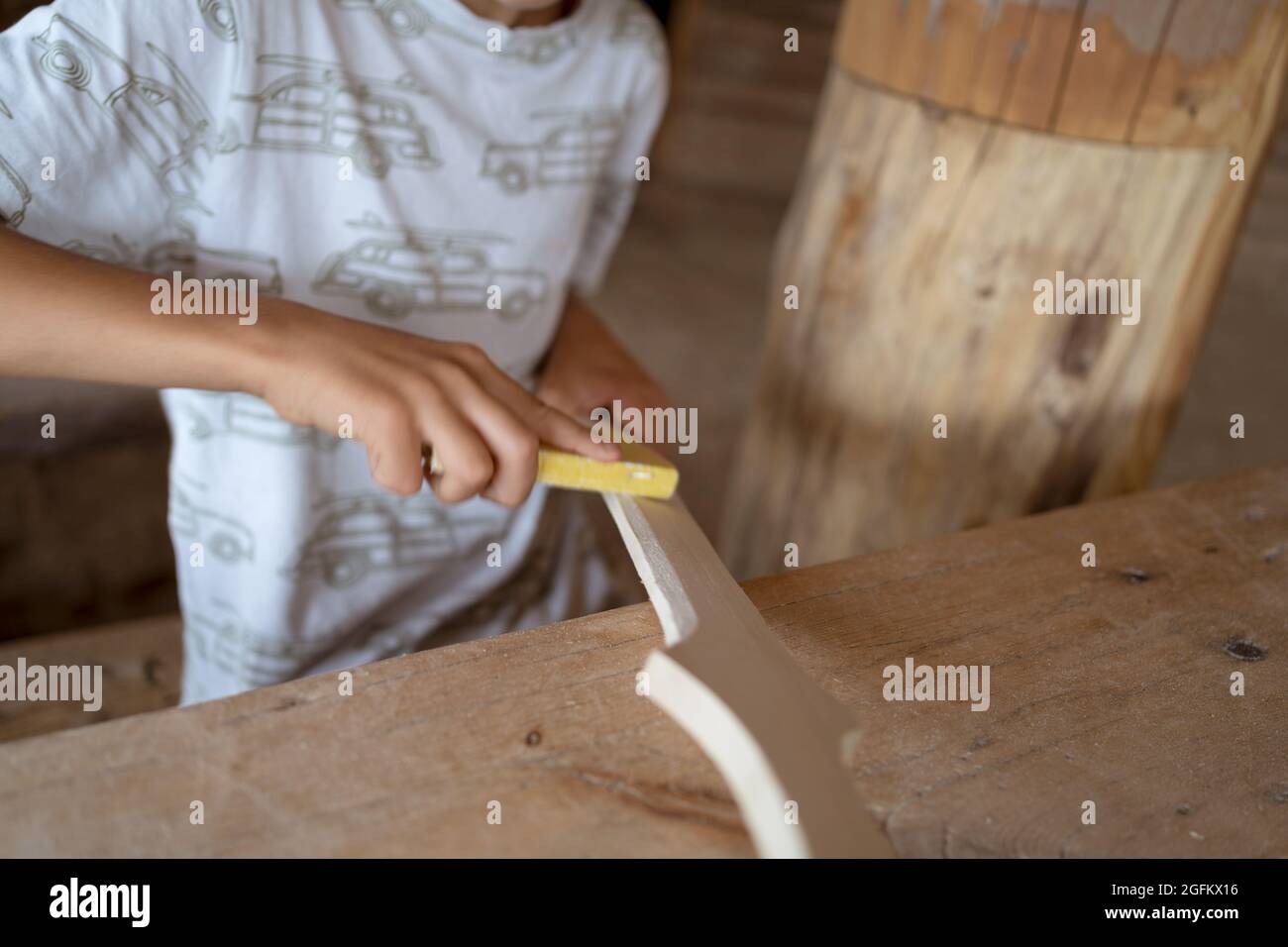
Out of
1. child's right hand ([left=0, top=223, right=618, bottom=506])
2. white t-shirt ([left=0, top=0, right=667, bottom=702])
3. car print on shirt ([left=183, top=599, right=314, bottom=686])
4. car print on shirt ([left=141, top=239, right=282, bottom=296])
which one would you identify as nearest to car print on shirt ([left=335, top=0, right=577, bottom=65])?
white t-shirt ([left=0, top=0, right=667, bottom=702])

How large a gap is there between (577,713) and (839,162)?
86cm

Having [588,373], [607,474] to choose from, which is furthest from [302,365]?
[588,373]

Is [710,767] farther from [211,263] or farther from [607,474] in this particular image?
[211,263]

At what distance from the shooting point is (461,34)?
958mm

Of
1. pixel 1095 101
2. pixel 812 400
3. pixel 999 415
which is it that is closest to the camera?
pixel 1095 101

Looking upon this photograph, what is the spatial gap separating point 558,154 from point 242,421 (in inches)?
15.4

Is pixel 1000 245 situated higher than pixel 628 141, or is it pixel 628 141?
pixel 628 141

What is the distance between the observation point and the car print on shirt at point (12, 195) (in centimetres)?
73

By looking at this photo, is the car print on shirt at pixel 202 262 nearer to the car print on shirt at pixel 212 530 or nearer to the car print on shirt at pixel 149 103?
the car print on shirt at pixel 149 103

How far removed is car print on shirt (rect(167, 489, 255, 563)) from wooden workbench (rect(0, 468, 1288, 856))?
485 millimetres

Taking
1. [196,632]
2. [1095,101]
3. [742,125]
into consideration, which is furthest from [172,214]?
[742,125]
